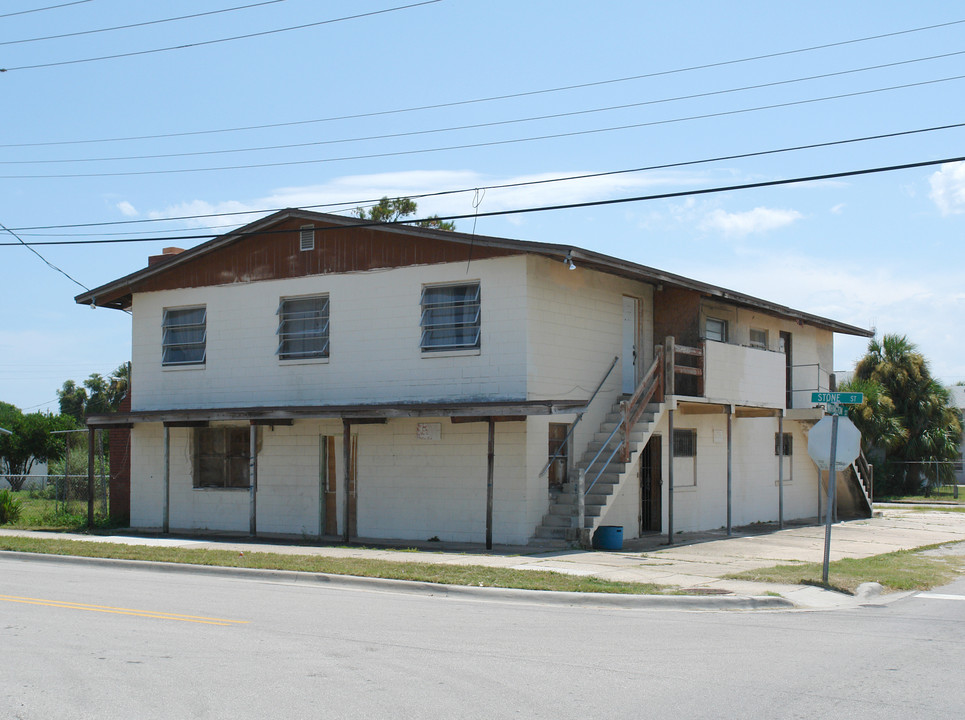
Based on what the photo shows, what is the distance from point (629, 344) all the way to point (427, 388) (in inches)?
195

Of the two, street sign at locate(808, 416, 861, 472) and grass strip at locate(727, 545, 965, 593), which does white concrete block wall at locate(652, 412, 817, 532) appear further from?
street sign at locate(808, 416, 861, 472)

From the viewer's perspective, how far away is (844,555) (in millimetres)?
18422

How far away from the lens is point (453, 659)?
28.8 feet

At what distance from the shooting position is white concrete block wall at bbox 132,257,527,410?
766 inches

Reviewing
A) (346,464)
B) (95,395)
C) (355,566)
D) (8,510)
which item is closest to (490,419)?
(346,464)

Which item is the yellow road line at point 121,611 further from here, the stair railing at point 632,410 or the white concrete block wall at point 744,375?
the white concrete block wall at point 744,375

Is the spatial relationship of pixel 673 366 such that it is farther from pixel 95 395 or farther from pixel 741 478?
pixel 95 395

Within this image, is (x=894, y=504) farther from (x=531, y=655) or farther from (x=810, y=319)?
(x=531, y=655)

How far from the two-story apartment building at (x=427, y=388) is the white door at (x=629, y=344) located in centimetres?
6

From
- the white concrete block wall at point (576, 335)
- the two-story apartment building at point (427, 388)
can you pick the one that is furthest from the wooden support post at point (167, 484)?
the white concrete block wall at point (576, 335)

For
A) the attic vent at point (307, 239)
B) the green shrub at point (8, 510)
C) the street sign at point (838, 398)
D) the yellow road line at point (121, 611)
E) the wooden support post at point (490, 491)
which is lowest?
the green shrub at point (8, 510)

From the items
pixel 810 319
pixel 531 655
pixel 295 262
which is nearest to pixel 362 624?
pixel 531 655

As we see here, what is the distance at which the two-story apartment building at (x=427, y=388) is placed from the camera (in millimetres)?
19344

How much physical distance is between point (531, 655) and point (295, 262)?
14889mm
